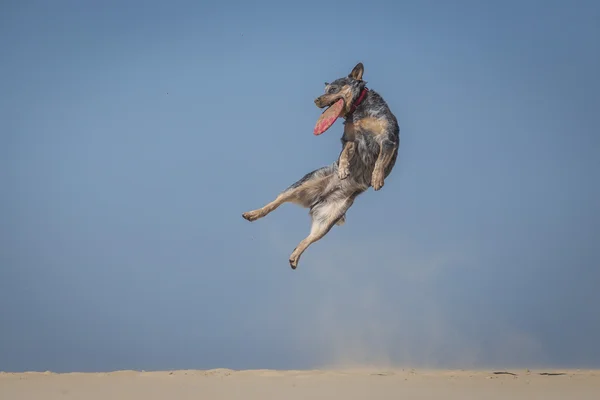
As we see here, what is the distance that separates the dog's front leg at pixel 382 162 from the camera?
11922 millimetres

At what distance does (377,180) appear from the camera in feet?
39.1

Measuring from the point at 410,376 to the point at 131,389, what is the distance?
467 centimetres

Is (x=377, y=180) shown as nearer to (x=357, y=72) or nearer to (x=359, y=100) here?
(x=359, y=100)

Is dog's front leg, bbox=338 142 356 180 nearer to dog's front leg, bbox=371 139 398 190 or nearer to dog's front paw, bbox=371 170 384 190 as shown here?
dog's front leg, bbox=371 139 398 190

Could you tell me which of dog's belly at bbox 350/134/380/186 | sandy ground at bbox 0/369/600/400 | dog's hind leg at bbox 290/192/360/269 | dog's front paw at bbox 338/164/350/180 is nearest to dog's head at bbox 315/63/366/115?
dog's belly at bbox 350/134/380/186

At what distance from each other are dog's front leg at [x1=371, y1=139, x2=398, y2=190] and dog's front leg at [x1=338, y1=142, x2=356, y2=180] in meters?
0.56

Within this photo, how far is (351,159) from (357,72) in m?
1.11

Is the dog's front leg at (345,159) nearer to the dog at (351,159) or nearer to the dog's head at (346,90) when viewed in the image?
the dog at (351,159)

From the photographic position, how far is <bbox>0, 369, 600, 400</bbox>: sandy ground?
14805 millimetres

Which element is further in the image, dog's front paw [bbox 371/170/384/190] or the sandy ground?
the sandy ground

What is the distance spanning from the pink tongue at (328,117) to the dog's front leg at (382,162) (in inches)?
26.9

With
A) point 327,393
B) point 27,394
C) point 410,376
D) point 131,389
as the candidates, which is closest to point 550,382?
point 410,376

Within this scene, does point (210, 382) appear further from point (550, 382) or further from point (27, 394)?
point (550, 382)

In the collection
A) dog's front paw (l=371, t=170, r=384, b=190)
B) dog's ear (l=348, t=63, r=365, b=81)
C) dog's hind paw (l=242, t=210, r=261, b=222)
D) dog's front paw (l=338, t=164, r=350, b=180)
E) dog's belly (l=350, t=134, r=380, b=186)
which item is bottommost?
dog's front paw (l=371, t=170, r=384, b=190)
